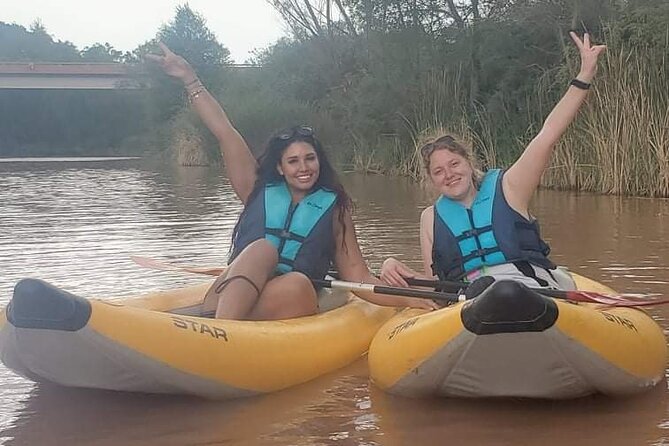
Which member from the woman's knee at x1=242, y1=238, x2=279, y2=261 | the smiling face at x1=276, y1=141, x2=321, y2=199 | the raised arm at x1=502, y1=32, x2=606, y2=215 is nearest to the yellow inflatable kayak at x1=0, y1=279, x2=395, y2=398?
the woman's knee at x1=242, y1=238, x2=279, y2=261

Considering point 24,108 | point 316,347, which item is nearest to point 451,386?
point 316,347

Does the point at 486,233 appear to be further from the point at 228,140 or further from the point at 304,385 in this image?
the point at 228,140

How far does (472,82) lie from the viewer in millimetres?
15023

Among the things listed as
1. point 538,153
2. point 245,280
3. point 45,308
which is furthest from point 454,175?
point 45,308

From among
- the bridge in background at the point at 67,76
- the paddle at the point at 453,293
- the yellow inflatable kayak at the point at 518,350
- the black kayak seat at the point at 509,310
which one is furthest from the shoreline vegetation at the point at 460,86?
the bridge in background at the point at 67,76

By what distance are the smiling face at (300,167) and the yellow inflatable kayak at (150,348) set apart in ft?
1.65

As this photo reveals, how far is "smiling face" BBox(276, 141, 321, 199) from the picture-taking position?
3.51 m

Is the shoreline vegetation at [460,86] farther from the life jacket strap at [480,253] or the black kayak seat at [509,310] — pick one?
the black kayak seat at [509,310]

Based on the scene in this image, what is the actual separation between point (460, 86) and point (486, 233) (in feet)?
40.0

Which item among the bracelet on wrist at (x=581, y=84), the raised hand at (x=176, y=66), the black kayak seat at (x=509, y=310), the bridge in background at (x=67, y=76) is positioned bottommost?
→ the black kayak seat at (x=509, y=310)

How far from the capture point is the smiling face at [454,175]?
324 centimetres

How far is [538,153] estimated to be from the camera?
314cm

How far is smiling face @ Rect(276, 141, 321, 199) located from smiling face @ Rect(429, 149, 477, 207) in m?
0.49

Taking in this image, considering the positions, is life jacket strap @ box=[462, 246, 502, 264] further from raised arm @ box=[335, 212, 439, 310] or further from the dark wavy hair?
the dark wavy hair
